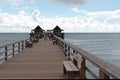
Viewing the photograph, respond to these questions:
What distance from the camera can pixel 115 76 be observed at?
3.93 meters

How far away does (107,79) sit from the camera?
180 inches

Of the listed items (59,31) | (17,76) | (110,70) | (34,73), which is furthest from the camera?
(59,31)

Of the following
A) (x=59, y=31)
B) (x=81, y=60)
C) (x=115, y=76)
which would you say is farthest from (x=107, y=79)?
(x=59, y=31)

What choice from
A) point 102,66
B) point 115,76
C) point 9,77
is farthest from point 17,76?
point 115,76

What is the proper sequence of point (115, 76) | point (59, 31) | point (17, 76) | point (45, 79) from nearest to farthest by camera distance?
point (115, 76) → point (45, 79) → point (17, 76) → point (59, 31)

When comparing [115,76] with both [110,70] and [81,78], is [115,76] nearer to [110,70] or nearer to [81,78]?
[110,70]

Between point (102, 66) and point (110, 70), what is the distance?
1.62ft

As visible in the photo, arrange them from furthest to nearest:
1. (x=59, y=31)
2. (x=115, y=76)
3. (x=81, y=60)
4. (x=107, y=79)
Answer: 1. (x=59, y=31)
2. (x=81, y=60)
3. (x=107, y=79)
4. (x=115, y=76)

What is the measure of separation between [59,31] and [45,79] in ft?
203

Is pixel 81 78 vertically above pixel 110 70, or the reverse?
pixel 110 70

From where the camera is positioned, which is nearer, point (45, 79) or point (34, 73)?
point (45, 79)

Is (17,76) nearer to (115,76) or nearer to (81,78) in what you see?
(81,78)

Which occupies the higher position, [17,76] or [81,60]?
[81,60]

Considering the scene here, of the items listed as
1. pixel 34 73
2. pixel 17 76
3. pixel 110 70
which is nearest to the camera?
pixel 110 70
